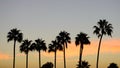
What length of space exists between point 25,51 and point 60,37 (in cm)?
1410

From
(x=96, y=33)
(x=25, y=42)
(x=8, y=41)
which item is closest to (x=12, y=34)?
(x=8, y=41)

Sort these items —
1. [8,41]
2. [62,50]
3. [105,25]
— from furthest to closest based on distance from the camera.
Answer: [62,50] < [8,41] < [105,25]

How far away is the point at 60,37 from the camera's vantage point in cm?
10650

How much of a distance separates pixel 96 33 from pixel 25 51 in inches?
1169

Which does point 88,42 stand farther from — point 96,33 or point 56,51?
point 56,51

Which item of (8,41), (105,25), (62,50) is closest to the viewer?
(105,25)

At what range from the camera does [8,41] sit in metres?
102

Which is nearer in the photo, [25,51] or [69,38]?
[69,38]

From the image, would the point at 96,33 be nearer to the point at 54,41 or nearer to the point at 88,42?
the point at 88,42

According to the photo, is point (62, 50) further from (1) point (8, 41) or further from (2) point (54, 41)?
(1) point (8, 41)

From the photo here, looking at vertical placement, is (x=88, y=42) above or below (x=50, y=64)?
Result: above

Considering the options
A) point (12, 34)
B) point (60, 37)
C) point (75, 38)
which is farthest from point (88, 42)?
point (12, 34)

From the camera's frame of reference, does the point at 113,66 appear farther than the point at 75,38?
Yes

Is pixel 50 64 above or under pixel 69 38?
under
